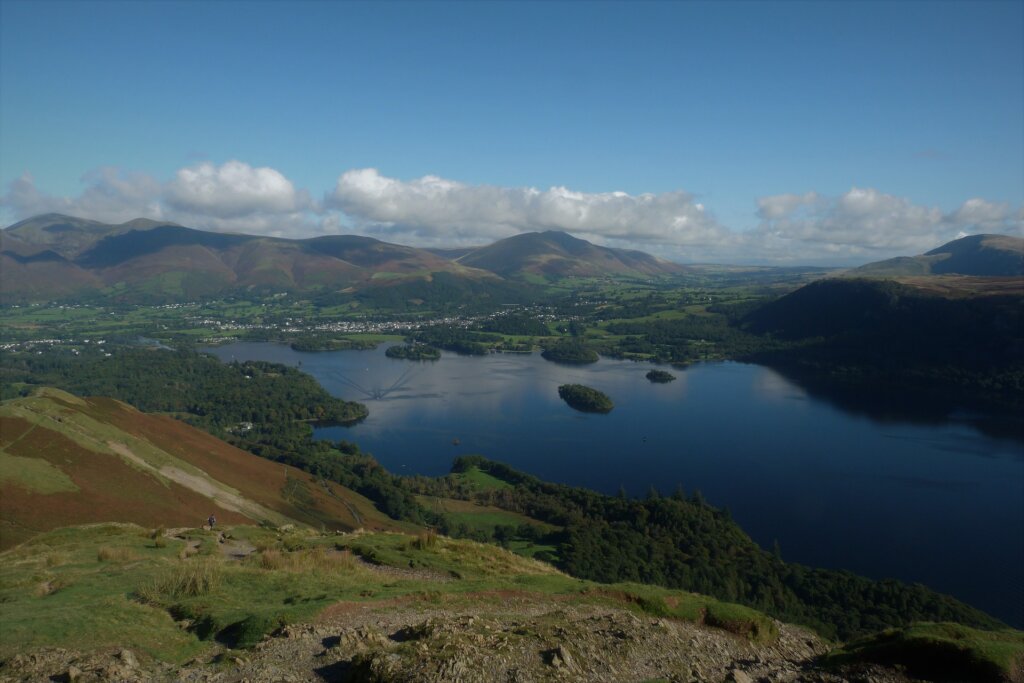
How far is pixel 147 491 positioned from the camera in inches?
1187

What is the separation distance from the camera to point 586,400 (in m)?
91.9

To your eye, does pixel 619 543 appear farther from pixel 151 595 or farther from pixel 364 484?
pixel 151 595

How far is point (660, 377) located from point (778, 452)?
140 ft

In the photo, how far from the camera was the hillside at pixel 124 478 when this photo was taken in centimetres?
2645

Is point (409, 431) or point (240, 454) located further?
point (409, 431)

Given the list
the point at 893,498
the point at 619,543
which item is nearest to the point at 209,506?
the point at 619,543

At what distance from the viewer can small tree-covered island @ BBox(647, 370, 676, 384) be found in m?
111

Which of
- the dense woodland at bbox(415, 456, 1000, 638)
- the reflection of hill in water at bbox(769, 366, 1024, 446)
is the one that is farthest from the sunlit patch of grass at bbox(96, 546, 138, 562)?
the reflection of hill in water at bbox(769, 366, 1024, 446)

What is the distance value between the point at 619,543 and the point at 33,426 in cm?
3835

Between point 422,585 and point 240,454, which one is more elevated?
point 422,585

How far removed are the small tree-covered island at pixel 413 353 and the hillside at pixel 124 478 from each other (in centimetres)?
9153

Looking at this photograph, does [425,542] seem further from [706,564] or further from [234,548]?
[706,564]

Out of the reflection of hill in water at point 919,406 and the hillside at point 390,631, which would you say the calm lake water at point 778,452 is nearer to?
the reflection of hill in water at point 919,406

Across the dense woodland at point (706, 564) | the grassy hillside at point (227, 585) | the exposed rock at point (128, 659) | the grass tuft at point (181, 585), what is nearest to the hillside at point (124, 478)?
the grassy hillside at point (227, 585)
